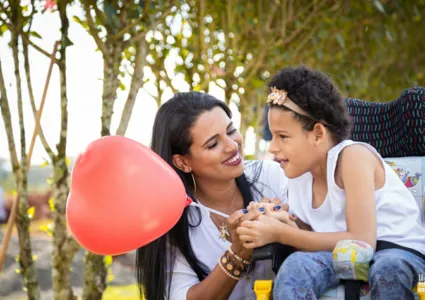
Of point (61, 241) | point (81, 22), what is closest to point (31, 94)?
point (81, 22)

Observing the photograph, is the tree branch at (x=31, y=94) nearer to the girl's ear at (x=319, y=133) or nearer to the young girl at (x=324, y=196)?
the young girl at (x=324, y=196)

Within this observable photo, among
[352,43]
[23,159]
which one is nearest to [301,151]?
[23,159]

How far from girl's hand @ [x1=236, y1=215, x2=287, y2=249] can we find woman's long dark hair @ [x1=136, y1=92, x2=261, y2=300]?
0.41 meters

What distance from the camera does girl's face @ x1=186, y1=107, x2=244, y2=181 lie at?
8.08 feet

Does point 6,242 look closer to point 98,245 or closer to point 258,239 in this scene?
point 98,245

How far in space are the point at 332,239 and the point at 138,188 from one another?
0.59m

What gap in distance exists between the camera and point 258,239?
2.13 m

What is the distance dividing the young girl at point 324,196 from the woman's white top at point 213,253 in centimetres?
23

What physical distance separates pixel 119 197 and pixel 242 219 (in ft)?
1.32

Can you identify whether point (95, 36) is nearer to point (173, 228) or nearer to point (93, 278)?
point (93, 278)

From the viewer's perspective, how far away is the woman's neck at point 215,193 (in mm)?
2621

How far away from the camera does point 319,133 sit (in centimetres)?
230

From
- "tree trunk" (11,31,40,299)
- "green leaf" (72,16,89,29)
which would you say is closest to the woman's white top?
"tree trunk" (11,31,40,299)

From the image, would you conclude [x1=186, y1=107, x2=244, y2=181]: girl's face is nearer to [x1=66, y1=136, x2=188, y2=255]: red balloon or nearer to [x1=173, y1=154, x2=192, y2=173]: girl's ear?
[x1=173, y1=154, x2=192, y2=173]: girl's ear
